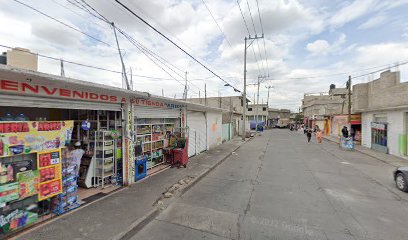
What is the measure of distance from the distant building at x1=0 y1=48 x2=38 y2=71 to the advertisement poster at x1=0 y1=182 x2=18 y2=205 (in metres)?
2.82

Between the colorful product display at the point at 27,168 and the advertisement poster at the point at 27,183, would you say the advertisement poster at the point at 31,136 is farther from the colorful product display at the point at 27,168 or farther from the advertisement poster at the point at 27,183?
the advertisement poster at the point at 27,183

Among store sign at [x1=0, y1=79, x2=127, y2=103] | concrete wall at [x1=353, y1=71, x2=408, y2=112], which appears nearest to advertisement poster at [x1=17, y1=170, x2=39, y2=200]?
store sign at [x1=0, y1=79, x2=127, y2=103]

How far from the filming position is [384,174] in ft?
29.1

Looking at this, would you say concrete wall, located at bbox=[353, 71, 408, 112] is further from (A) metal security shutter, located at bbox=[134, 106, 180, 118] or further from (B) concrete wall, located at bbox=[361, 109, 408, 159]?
(A) metal security shutter, located at bbox=[134, 106, 180, 118]

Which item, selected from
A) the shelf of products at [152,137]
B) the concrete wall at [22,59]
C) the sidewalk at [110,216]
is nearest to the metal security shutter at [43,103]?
the concrete wall at [22,59]

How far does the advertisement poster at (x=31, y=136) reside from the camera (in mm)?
3725

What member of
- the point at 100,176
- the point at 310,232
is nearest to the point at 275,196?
the point at 310,232

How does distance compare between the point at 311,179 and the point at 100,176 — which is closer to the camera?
the point at 100,176

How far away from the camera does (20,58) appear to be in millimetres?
4910

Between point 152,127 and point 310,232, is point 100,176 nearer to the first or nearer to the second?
point 152,127

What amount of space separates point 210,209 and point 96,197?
3.39m

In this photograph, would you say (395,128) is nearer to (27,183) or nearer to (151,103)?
(151,103)

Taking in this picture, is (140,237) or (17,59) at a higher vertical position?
(17,59)

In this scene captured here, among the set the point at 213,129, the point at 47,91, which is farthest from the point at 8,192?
the point at 213,129
